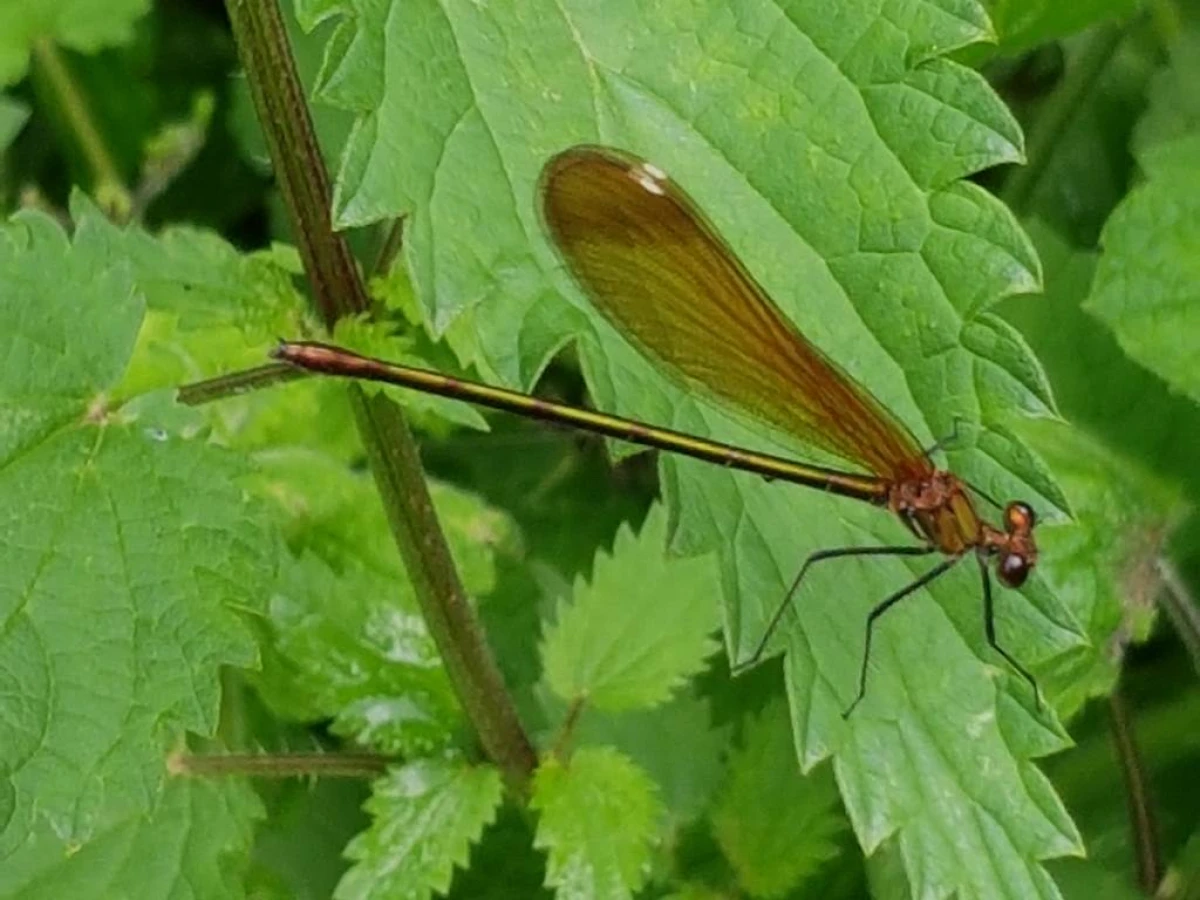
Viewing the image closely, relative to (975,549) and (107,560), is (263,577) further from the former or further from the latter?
(975,549)

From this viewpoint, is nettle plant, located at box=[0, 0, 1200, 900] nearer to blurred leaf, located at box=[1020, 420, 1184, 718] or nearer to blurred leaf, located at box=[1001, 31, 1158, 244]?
blurred leaf, located at box=[1020, 420, 1184, 718]

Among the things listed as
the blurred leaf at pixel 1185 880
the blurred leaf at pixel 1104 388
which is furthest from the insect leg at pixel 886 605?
the blurred leaf at pixel 1185 880

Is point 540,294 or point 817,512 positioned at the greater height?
point 540,294

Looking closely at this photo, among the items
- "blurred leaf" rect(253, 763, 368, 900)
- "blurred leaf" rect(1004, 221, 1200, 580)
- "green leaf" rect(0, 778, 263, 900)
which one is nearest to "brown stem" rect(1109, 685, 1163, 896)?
"blurred leaf" rect(1004, 221, 1200, 580)

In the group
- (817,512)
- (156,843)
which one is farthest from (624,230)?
(156,843)

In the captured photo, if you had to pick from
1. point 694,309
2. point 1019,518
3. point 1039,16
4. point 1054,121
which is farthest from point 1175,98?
point 694,309

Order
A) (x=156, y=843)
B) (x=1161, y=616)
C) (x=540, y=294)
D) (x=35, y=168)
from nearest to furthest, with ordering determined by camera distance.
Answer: (x=540, y=294) < (x=156, y=843) < (x=1161, y=616) < (x=35, y=168)
